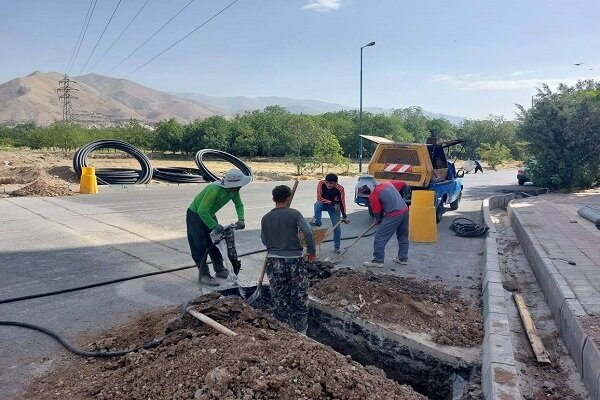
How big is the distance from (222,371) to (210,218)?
9.49 feet

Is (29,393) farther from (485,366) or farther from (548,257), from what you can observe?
(548,257)

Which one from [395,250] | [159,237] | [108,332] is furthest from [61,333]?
Result: [395,250]

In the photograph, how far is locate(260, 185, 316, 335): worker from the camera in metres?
4.90

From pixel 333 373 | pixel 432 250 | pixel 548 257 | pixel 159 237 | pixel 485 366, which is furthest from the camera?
pixel 159 237

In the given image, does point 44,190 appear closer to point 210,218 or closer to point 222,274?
point 222,274

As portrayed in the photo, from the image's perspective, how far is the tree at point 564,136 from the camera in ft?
53.5

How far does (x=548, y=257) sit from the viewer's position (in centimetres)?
713

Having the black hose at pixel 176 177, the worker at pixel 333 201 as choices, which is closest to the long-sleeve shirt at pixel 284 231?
the worker at pixel 333 201

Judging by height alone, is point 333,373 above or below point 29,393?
above

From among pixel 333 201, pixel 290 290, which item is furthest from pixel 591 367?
pixel 333 201

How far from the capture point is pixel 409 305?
17.5 feet

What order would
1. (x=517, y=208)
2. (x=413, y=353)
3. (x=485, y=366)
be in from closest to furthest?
(x=485, y=366) < (x=413, y=353) < (x=517, y=208)

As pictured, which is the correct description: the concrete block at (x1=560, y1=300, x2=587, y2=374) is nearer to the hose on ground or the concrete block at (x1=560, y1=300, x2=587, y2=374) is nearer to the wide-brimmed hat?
the wide-brimmed hat

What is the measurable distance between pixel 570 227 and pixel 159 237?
805cm
